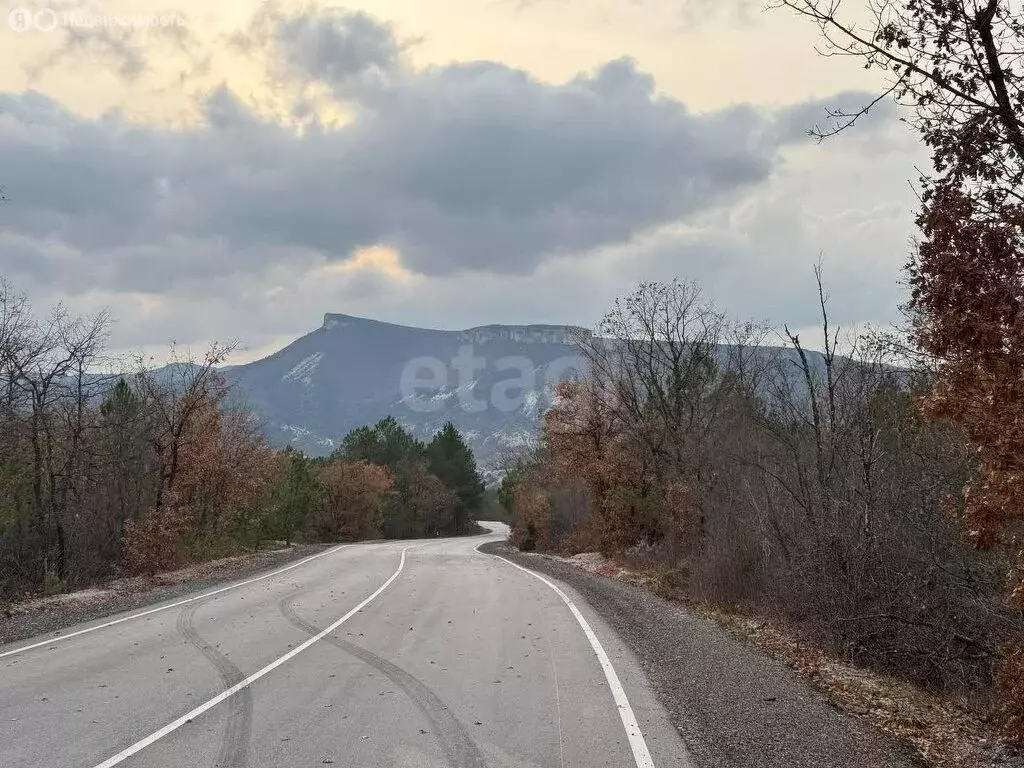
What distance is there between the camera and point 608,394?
115 feet

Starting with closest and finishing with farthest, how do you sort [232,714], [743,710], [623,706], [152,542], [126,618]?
[232,714]
[743,710]
[623,706]
[126,618]
[152,542]

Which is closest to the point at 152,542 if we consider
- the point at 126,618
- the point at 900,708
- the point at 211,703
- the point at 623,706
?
the point at 126,618

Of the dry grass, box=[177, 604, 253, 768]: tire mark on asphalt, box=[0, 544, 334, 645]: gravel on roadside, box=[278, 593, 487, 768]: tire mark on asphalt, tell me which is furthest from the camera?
box=[0, 544, 334, 645]: gravel on roadside

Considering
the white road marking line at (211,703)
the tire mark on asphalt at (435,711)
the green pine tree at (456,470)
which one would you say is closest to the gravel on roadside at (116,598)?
the white road marking line at (211,703)

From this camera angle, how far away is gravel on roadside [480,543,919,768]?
631 centimetres

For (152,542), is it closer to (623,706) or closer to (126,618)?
(126,618)

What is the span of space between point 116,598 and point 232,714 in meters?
13.8

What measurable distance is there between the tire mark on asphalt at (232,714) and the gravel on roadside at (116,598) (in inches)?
160

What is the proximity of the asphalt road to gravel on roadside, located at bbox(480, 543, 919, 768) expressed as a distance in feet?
1.07

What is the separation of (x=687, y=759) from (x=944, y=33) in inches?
236

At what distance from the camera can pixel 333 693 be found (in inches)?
326

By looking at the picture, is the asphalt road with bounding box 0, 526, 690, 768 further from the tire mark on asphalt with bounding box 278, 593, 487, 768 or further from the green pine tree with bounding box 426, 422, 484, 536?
the green pine tree with bounding box 426, 422, 484, 536

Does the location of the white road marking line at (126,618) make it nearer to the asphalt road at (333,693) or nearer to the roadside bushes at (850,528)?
the asphalt road at (333,693)

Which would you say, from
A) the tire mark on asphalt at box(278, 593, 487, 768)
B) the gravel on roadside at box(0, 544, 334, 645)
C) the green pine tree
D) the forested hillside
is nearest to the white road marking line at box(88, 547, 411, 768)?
the tire mark on asphalt at box(278, 593, 487, 768)
